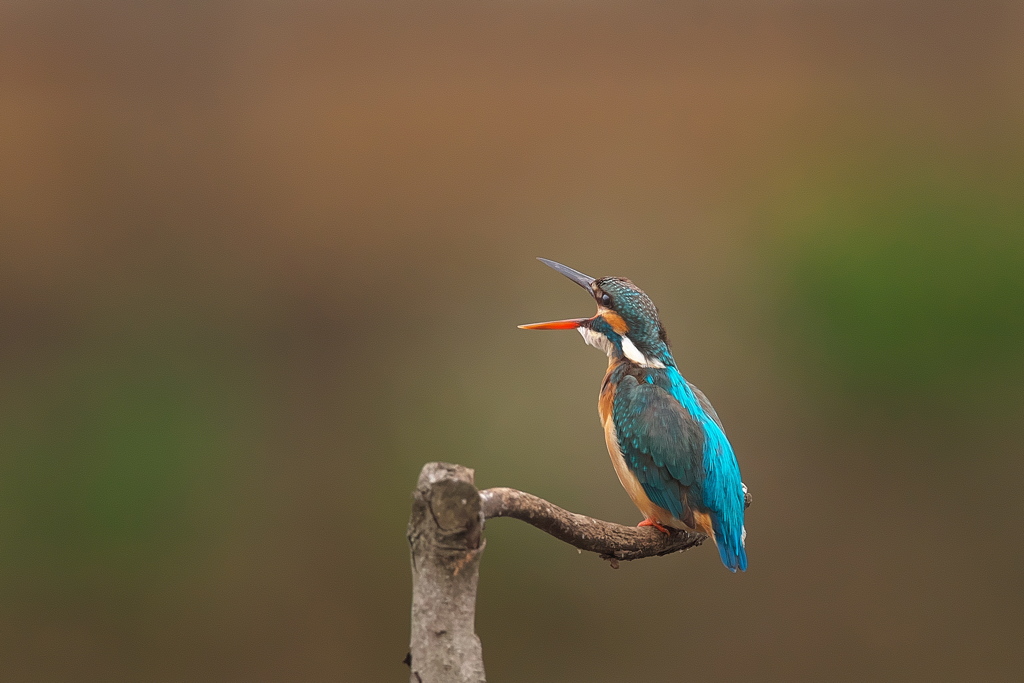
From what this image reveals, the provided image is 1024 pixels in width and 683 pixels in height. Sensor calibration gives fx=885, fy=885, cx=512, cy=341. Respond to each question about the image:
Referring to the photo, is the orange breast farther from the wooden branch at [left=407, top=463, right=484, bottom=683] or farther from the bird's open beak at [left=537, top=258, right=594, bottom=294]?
the wooden branch at [left=407, top=463, right=484, bottom=683]

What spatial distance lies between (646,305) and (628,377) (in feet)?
0.47

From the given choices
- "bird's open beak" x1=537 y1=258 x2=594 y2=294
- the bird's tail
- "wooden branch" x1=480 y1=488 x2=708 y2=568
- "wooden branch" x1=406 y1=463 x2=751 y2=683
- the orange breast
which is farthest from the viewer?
"bird's open beak" x1=537 y1=258 x2=594 y2=294

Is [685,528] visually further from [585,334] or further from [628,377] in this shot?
[585,334]

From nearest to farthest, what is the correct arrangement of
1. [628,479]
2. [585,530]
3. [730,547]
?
[585,530] < [730,547] < [628,479]

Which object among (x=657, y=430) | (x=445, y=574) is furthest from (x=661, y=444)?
(x=445, y=574)

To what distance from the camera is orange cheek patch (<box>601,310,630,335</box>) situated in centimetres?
170

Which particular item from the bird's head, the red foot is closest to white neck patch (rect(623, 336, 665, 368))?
the bird's head

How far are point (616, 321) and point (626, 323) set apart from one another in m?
0.02

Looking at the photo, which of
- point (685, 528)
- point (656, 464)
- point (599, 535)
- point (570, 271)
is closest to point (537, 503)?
point (599, 535)

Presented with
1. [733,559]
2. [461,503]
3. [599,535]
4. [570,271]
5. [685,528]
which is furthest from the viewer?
[570,271]

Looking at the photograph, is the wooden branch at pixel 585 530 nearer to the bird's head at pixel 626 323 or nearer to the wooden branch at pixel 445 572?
the wooden branch at pixel 445 572

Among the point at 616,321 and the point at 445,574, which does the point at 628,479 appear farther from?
the point at 445,574

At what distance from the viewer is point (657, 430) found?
5.24 feet

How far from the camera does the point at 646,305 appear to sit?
1.70 metres
